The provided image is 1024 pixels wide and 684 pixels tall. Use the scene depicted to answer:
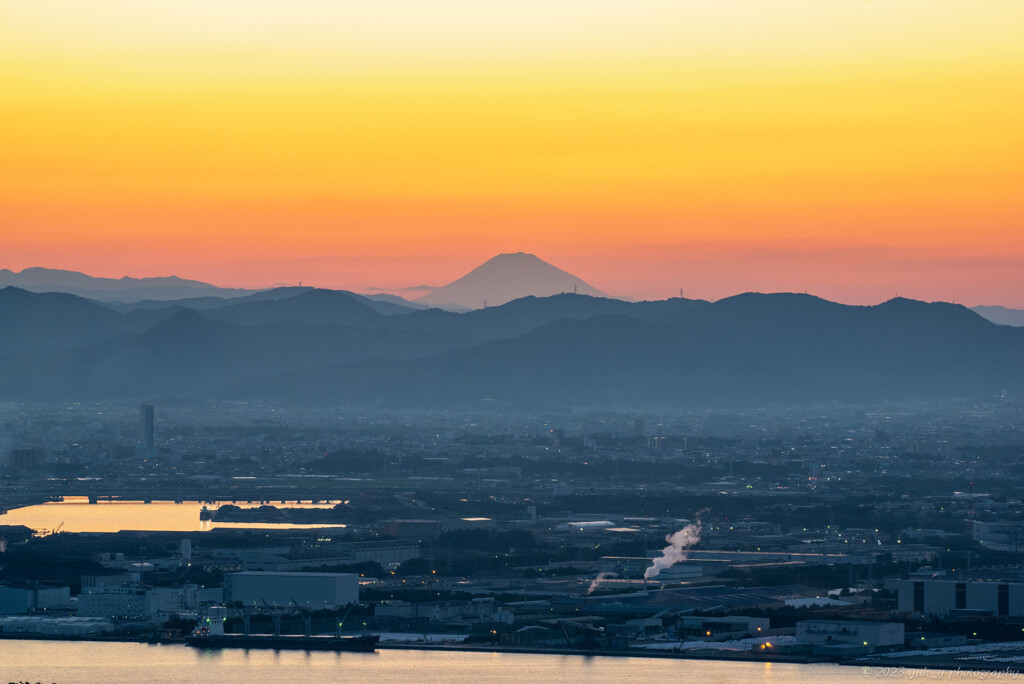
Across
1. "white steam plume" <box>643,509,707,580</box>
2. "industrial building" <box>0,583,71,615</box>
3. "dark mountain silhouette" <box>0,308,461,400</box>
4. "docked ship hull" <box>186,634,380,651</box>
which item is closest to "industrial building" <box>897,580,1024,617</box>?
"white steam plume" <box>643,509,707,580</box>

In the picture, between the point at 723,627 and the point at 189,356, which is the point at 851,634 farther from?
the point at 189,356

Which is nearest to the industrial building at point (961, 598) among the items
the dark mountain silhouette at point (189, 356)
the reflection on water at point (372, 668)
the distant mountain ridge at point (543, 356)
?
the reflection on water at point (372, 668)

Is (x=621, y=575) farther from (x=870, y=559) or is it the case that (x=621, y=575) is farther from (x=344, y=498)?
(x=344, y=498)

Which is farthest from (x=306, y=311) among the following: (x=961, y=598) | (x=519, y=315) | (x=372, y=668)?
(x=372, y=668)

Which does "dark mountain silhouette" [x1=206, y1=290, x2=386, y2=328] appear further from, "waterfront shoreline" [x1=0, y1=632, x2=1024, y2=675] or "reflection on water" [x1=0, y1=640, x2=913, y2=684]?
"reflection on water" [x1=0, y1=640, x2=913, y2=684]

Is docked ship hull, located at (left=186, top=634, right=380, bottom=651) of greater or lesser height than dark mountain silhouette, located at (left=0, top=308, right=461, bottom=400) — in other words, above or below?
below

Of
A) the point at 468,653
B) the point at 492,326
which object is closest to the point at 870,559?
the point at 468,653
